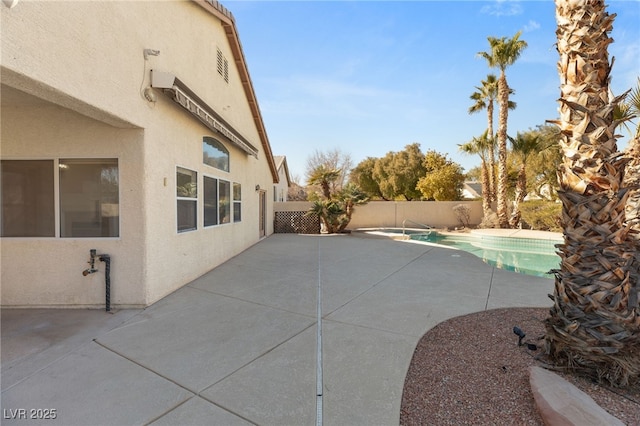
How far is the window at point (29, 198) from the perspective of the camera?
5.44 metres

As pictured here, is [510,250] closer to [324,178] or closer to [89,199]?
[324,178]

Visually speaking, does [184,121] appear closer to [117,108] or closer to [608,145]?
[117,108]

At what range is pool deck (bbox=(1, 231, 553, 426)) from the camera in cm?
278

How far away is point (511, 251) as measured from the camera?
518 inches

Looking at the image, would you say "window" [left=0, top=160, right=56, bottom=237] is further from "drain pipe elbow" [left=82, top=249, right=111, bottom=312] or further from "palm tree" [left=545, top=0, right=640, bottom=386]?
"palm tree" [left=545, top=0, right=640, bottom=386]

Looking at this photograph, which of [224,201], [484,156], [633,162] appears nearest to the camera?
[633,162]

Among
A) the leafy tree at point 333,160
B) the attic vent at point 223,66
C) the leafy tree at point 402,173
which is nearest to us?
the attic vent at point 223,66

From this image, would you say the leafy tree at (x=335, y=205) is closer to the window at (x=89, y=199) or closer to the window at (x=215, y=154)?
the window at (x=215, y=154)

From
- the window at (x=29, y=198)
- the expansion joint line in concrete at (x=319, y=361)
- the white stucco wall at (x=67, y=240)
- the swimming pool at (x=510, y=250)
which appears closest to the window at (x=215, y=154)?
the white stucco wall at (x=67, y=240)

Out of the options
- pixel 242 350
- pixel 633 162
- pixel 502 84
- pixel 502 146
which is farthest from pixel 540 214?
pixel 242 350

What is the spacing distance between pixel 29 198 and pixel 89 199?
1.09m

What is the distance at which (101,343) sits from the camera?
4090 mm

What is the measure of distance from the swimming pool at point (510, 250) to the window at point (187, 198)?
8.75 m

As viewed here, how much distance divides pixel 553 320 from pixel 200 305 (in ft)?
17.4
